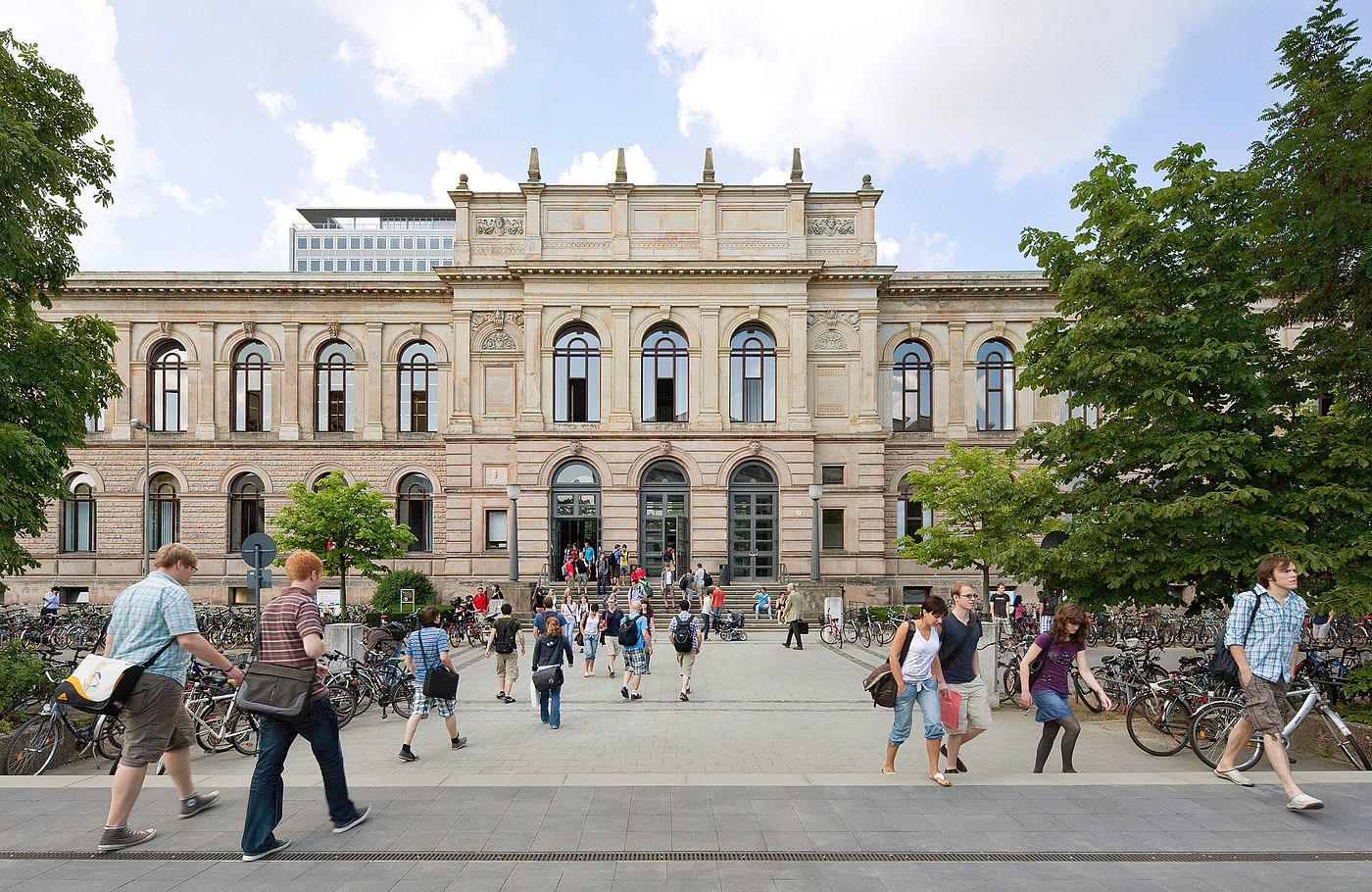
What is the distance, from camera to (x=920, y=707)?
8328 mm

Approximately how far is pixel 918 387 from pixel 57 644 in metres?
32.7

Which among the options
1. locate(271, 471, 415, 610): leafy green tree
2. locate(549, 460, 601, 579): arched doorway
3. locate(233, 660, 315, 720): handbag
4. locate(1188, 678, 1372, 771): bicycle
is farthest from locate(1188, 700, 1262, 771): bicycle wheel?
locate(549, 460, 601, 579): arched doorway

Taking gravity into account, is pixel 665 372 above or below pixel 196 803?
above

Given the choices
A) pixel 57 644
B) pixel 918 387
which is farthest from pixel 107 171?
pixel 918 387

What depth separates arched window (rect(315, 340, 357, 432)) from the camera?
3631cm

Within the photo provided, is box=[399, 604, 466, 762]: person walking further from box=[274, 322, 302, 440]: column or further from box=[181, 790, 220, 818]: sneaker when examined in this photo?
box=[274, 322, 302, 440]: column

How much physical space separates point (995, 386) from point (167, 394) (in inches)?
1482

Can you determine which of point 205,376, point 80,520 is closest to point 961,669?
point 205,376

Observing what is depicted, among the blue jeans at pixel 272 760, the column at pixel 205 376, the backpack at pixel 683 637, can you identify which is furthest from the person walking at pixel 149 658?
the column at pixel 205 376

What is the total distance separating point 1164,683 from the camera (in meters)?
10.7

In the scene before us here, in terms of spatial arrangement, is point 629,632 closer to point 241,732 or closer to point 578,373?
point 241,732

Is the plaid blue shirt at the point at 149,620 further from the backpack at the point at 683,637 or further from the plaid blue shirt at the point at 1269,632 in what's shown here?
the plaid blue shirt at the point at 1269,632

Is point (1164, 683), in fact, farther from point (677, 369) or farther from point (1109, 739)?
point (677, 369)

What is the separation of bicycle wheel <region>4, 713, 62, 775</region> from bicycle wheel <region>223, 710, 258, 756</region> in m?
1.84
